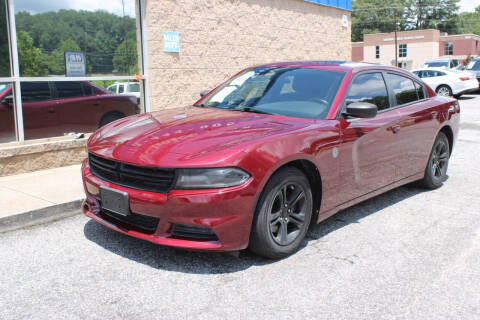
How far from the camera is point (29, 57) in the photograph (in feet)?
23.2

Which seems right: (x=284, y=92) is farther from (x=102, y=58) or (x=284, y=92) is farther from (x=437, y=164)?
(x=102, y=58)

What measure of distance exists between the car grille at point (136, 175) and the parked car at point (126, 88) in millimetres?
4646

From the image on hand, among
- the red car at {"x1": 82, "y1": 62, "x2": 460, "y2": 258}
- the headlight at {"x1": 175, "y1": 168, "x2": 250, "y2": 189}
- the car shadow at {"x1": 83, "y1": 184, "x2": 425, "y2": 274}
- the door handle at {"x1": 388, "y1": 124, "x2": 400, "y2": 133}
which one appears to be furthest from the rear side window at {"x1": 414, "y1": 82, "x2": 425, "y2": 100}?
the headlight at {"x1": 175, "y1": 168, "x2": 250, "y2": 189}

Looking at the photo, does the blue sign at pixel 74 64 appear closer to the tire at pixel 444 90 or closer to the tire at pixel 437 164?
the tire at pixel 437 164

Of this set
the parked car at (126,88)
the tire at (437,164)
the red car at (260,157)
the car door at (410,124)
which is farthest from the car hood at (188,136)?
the parked car at (126,88)

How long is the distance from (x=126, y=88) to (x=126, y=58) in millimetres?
532

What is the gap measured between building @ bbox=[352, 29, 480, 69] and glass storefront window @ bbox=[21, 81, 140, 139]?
65.7 metres

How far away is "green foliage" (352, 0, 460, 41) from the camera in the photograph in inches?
3794

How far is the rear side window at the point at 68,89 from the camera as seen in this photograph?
7.37 meters

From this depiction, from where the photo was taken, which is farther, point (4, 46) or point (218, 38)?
point (218, 38)

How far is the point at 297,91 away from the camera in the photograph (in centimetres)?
472

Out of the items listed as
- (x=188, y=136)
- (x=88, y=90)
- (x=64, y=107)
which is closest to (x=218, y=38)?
→ (x=88, y=90)

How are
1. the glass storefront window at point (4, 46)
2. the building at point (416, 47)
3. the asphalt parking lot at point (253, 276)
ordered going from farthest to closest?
the building at point (416, 47) → the glass storefront window at point (4, 46) → the asphalt parking lot at point (253, 276)

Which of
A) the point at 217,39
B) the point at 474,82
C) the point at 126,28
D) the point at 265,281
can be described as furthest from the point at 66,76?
the point at 474,82
